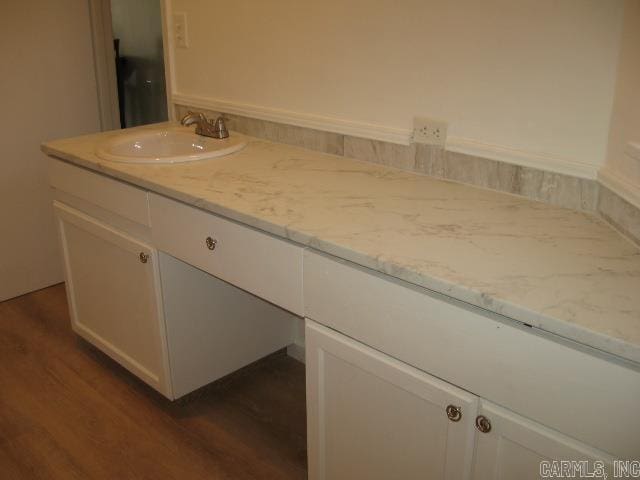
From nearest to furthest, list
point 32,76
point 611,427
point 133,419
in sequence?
point 611,427, point 133,419, point 32,76

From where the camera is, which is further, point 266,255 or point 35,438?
point 35,438

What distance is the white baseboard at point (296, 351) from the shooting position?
2.35 meters

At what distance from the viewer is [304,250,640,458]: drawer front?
0.91 metres

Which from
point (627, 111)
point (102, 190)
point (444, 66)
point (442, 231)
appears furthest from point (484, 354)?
point (102, 190)

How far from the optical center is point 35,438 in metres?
1.93

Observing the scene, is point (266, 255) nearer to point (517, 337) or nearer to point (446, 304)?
point (446, 304)

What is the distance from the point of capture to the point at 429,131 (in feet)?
5.42

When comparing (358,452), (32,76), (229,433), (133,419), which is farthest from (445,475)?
(32,76)

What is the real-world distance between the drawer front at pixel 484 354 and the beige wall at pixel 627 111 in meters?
0.44

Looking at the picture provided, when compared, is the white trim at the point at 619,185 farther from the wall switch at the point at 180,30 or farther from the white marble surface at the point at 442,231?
the wall switch at the point at 180,30

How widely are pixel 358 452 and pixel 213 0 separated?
1617 mm

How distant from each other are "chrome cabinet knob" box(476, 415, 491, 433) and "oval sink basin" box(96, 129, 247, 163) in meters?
1.15

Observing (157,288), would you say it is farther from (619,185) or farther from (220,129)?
(619,185)

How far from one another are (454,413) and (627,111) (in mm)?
707
